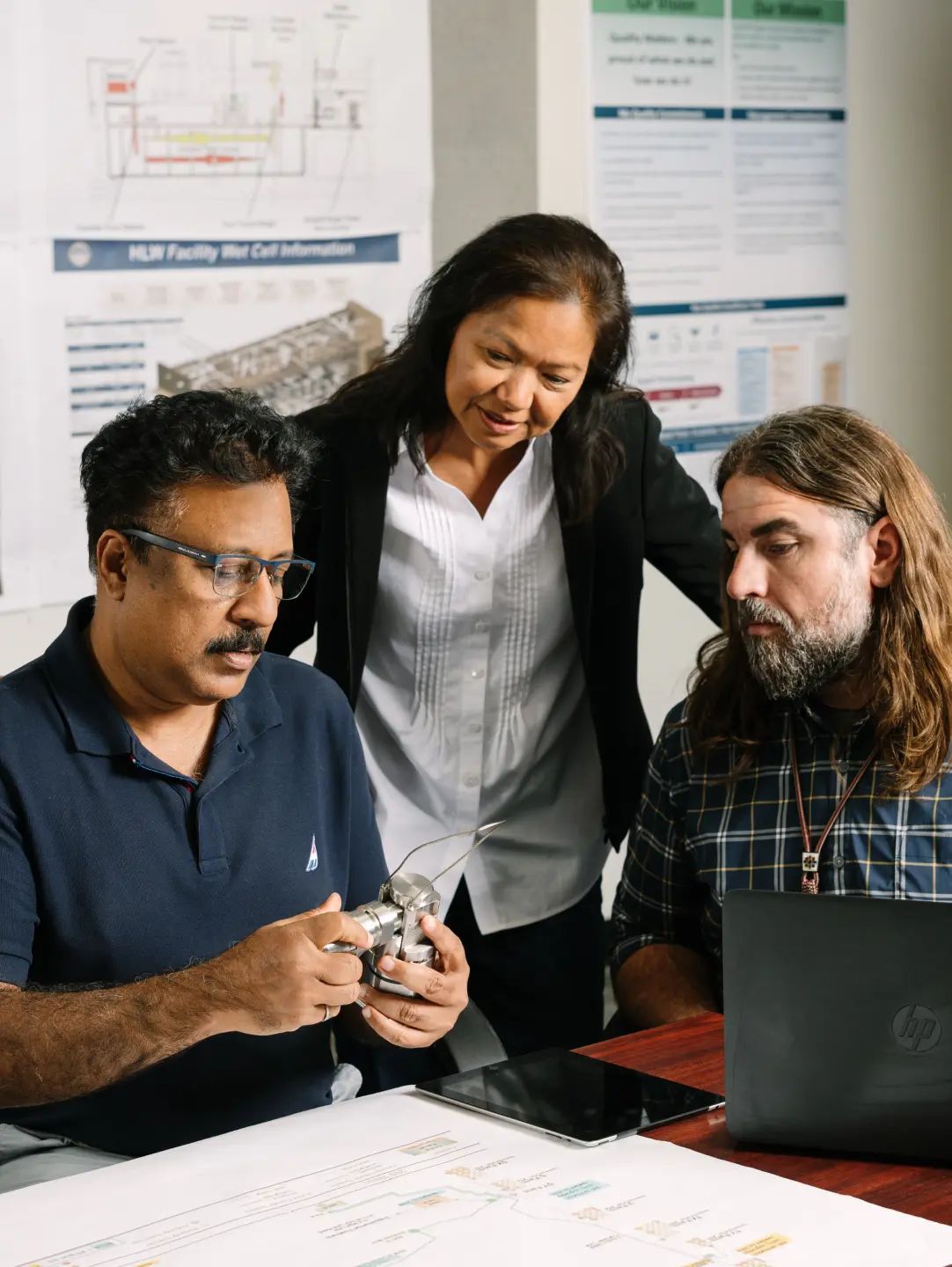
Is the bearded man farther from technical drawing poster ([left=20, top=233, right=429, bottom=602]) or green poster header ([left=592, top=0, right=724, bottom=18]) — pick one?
green poster header ([left=592, top=0, right=724, bottom=18])

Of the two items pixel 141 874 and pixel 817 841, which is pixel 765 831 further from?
pixel 141 874

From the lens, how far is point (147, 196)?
3.35m

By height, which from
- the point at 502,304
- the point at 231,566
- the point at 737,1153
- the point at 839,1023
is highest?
the point at 502,304

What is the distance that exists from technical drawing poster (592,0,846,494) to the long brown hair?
6.64 ft

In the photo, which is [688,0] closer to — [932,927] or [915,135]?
[915,135]

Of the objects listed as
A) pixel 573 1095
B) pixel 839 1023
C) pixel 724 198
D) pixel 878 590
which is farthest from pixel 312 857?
pixel 724 198

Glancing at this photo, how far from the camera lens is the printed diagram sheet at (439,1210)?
1.34 meters

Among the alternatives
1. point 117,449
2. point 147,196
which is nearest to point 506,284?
point 117,449

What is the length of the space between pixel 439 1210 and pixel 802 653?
95cm

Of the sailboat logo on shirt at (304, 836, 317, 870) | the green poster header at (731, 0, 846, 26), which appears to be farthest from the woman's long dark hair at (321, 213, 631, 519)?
the green poster header at (731, 0, 846, 26)

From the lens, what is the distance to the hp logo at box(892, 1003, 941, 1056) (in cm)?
151

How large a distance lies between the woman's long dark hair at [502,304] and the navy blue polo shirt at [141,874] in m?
0.60

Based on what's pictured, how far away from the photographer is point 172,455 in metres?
1.84

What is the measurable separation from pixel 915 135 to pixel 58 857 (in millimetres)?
3676
